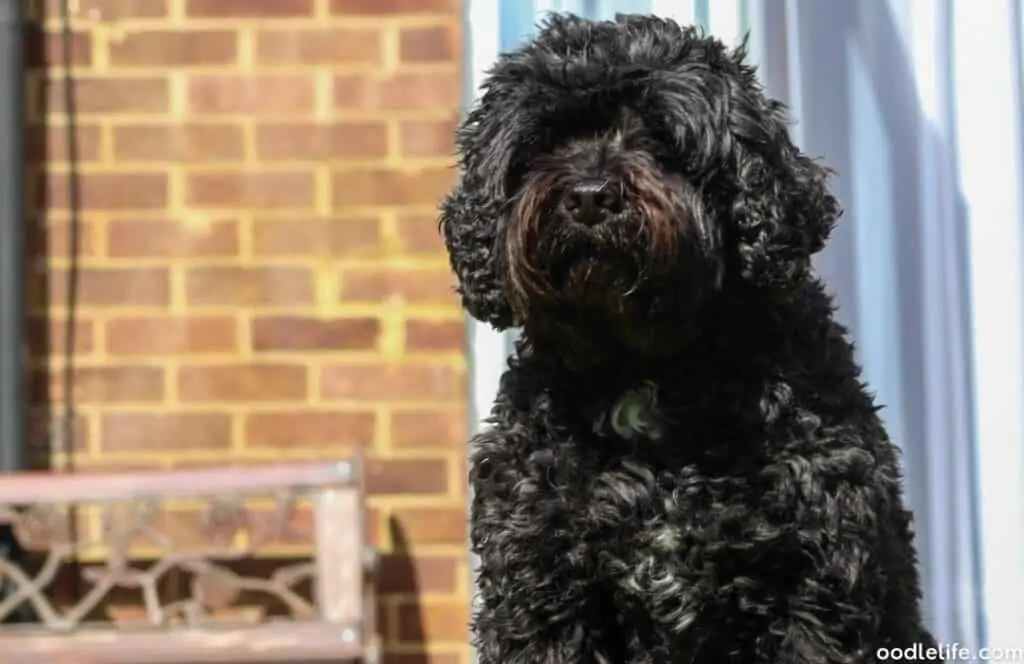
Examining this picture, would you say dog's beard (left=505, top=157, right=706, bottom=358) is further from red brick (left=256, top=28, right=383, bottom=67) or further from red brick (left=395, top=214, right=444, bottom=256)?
red brick (left=256, top=28, right=383, bottom=67)

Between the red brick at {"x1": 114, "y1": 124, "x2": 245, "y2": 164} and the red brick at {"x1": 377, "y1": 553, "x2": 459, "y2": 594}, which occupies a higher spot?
the red brick at {"x1": 114, "y1": 124, "x2": 245, "y2": 164}

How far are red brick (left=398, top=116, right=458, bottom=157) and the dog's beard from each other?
99 cm

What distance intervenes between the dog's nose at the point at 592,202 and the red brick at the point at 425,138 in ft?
3.56

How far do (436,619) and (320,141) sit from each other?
3.41 ft

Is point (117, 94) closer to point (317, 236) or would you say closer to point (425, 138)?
point (317, 236)

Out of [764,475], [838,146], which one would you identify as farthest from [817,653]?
[838,146]

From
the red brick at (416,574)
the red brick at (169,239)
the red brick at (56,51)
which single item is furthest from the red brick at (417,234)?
the red brick at (56,51)

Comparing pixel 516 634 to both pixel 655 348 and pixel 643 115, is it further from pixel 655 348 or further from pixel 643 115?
pixel 643 115

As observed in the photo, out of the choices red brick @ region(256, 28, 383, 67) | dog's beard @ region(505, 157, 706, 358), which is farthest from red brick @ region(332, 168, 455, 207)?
dog's beard @ region(505, 157, 706, 358)

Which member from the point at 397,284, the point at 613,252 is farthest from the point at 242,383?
the point at 613,252

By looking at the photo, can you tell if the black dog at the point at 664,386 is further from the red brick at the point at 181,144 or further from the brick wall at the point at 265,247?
the red brick at the point at 181,144

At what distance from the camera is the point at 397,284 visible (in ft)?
10.5

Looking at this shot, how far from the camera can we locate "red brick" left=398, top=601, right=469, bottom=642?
10.6ft

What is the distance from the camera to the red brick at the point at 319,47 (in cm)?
321
